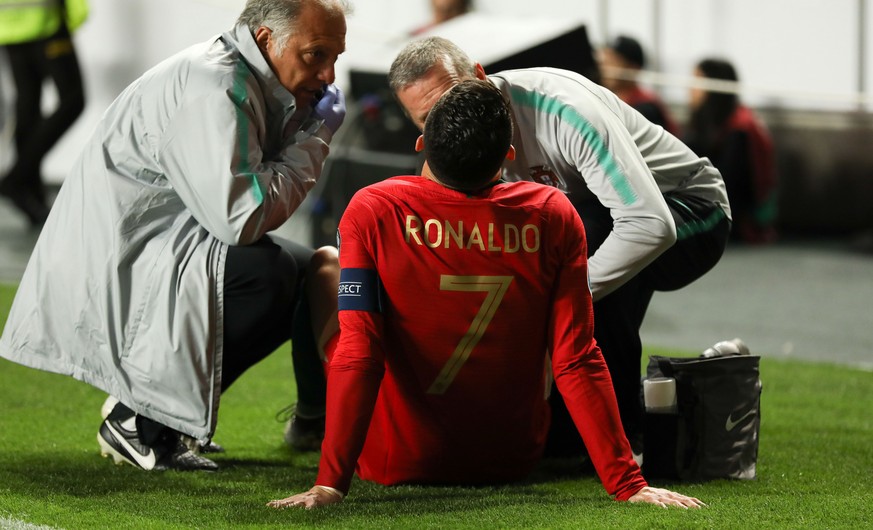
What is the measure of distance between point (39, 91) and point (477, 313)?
624cm

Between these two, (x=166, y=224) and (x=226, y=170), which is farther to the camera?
(x=166, y=224)

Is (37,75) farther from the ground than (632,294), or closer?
closer

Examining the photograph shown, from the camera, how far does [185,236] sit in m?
3.01

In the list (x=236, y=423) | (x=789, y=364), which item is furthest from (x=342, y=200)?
(x=236, y=423)

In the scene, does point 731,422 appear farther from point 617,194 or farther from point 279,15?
point 279,15

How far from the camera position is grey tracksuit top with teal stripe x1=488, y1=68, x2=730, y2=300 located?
9.57 feet

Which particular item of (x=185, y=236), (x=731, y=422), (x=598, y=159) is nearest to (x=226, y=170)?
(x=185, y=236)

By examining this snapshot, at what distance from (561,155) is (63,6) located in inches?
218

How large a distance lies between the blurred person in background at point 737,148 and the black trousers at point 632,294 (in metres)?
5.08

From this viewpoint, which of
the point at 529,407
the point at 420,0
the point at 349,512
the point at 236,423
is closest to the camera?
the point at 349,512

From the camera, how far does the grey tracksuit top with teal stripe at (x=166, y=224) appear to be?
2912 mm

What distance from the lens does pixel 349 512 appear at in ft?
8.39

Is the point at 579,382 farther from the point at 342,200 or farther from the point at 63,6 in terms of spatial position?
the point at 63,6

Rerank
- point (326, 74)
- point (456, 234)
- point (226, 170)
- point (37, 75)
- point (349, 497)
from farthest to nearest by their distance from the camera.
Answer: point (37, 75), point (326, 74), point (226, 170), point (349, 497), point (456, 234)
